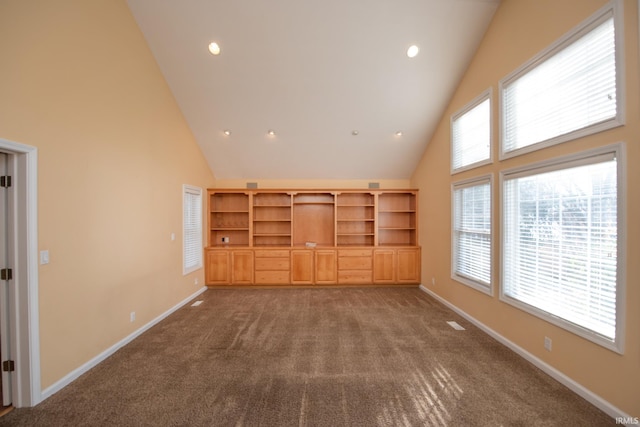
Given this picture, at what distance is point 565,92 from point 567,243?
1450 mm

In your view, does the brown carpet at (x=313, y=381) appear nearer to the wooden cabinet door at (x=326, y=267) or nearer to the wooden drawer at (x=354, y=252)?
the wooden cabinet door at (x=326, y=267)

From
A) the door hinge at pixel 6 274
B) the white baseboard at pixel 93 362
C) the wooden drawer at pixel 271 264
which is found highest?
the door hinge at pixel 6 274

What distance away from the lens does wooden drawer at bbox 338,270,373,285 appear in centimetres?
565

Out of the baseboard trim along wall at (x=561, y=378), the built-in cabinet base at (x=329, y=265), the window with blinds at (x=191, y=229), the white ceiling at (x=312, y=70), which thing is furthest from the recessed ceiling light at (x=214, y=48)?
the baseboard trim along wall at (x=561, y=378)

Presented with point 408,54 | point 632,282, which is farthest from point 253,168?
point 632,282

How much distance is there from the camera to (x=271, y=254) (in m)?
5.63

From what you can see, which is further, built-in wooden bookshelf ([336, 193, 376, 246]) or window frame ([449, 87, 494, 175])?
built-in wooden bookshelf ([336, 193, 376, 246])

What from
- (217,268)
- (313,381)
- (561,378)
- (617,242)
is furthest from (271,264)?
(617,242)

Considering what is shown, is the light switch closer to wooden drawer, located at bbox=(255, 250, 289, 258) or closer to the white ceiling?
the white ceiling

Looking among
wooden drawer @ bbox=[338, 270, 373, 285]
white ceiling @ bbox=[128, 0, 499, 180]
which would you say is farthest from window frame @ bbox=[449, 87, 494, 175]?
wooden drawer @ bbox=[338, 270, 373, 285]

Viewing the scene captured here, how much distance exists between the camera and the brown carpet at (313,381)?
198 cm

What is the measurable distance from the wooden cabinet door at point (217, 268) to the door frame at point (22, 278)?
134 inches

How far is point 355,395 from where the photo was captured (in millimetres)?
2215

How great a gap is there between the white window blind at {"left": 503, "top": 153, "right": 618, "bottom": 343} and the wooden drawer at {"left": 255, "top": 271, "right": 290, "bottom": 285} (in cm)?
402
